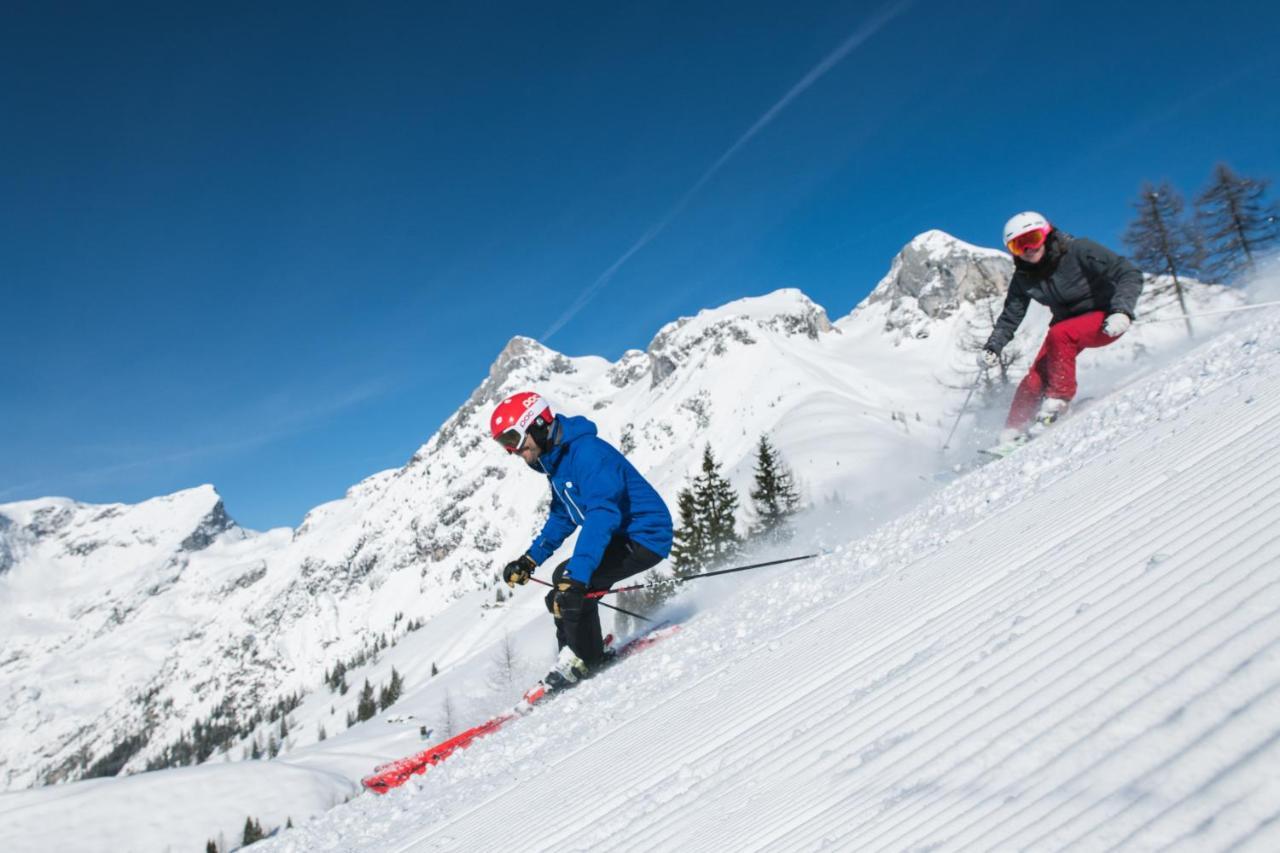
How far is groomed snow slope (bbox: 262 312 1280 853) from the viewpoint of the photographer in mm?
1541

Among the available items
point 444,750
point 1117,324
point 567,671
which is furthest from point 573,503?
point 1117,324

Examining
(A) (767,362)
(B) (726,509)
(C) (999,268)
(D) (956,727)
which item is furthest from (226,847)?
(C) (999,268)

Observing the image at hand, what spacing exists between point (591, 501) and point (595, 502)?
0.05 metres

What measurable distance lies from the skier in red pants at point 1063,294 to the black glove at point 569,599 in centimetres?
659

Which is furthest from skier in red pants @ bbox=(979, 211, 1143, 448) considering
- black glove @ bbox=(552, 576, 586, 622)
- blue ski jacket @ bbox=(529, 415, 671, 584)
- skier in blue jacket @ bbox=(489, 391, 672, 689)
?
black glove @ bbox=(552, 576, 586, 622)

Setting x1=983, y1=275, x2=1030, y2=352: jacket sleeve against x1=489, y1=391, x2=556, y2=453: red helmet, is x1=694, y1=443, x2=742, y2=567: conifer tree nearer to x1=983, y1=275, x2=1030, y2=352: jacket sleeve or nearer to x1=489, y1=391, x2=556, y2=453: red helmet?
x1=983, y1=275, x2=1030, y2=352: jacket sleeve

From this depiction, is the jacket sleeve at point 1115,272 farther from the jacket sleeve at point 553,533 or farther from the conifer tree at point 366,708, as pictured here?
the conifer tree at point 366,708

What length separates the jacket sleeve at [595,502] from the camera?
6.89 metres

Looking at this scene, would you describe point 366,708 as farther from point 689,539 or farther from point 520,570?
point 520,570

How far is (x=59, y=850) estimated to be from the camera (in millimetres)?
28000

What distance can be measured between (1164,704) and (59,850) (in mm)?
40432

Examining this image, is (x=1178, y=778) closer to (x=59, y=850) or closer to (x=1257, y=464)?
(x=1257, y=464)

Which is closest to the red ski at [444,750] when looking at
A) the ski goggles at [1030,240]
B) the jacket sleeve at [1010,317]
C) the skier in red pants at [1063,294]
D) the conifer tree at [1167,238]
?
the skier in red pants at [1063,294]

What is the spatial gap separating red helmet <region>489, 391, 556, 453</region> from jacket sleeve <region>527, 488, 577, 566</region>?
99cm
